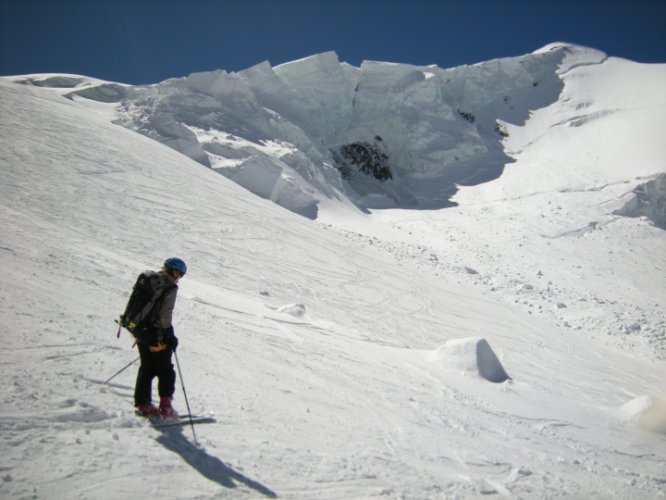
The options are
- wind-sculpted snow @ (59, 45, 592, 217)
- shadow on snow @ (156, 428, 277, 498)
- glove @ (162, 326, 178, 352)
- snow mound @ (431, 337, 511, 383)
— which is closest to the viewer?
shadow on snow @ (156, 428, 277, 498)

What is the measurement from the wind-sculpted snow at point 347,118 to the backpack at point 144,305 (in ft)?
66.6

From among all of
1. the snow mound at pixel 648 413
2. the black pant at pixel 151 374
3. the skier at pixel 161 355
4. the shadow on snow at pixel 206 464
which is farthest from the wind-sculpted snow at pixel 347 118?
the shadow on snow at pixel 206 464

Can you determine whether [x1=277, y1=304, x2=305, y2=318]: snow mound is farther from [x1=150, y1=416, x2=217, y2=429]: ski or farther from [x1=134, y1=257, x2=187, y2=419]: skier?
[x1=134, y1=257, x2=187, y2=419]: skier

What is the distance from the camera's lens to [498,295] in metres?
18.0

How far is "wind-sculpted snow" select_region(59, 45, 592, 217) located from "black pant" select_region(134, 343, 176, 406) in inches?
801

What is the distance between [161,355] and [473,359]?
604cm

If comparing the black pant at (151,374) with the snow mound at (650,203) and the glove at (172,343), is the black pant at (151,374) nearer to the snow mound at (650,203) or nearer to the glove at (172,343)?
the glove at (172,343)

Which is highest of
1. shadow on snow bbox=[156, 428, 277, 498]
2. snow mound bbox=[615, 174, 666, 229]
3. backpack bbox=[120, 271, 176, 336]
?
snow mound bbox=[615, 174, 666, 229]

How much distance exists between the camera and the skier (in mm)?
4688

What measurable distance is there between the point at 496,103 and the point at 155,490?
53.1 metres

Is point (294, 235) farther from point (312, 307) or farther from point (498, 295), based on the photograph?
point (498, 295)

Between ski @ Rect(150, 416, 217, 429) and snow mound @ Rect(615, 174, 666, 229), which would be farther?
snow mound @ Rect(615, 174, 666, 229)

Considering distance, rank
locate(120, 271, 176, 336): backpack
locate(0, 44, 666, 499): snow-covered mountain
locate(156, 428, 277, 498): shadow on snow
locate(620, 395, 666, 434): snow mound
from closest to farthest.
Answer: locate(156, 428, 277, 498): shadow on snow → locate(0, 44, 666, 499): snow-covered mountain → locate(120, 271, 176, 336): backpack → locate(620, 395, 666, 434): snow mound

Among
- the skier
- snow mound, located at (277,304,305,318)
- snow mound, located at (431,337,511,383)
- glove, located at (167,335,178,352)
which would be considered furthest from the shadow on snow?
snow mound, located at (277,304,305,318)
